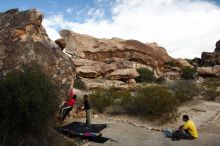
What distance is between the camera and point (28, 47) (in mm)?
15000

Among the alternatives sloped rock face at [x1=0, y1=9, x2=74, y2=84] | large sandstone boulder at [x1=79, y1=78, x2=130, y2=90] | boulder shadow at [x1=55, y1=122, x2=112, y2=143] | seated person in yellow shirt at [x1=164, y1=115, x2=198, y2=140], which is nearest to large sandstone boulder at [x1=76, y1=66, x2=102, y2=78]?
large sandstone boulder at [x1=79, y1=78, x2=130, y2=90]

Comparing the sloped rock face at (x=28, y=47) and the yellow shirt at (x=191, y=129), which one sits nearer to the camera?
the yellow shirt at (x=191, y=129)

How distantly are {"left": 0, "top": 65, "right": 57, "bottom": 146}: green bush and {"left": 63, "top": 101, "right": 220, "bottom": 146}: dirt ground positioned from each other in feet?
8.77

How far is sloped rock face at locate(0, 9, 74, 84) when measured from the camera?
1446 cm

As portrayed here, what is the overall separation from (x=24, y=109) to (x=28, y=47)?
15.9 ft

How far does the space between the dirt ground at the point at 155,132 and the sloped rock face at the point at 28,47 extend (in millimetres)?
2965

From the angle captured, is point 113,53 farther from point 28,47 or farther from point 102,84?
point 28,47

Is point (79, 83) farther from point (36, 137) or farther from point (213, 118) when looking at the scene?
point (36, 137)

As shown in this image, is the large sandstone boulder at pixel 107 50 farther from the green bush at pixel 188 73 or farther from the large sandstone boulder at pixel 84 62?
the green bush at pixel 188 73

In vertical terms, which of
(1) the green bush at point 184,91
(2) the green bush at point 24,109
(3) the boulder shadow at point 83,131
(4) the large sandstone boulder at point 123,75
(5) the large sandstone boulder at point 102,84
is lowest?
(3) the boulder shadow at point 83,131

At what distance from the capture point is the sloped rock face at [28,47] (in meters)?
14.5

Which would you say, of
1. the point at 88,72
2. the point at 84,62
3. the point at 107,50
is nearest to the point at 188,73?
the point at 107,50

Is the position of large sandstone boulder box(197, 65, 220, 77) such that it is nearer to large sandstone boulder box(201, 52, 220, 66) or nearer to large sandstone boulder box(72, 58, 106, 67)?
large sandstone boulder box(201, 52, 220, 66)

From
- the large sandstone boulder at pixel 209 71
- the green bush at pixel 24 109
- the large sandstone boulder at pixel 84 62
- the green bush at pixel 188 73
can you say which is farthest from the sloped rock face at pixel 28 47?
the large sandstone boulder at pixel 209 71
